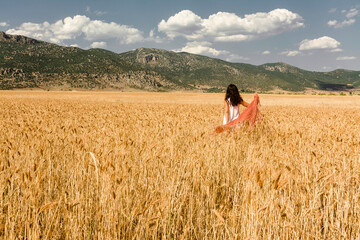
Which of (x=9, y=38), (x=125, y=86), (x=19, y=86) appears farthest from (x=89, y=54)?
(x=9, y=38)

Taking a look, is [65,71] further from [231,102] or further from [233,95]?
[233,95]

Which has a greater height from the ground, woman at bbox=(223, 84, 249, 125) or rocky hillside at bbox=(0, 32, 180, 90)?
rocky hillside at bbox=(0, 32, 180, 90)

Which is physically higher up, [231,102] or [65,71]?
[65,71]

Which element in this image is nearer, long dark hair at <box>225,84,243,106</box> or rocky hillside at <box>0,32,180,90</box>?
long dark hair at <box>225,84,243,106</box>

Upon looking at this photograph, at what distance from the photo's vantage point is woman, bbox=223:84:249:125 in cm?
788

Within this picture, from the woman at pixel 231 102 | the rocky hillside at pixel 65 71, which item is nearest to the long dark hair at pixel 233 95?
the woman at pixel 231 102

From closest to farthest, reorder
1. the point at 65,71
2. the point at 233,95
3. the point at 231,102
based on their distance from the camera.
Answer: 1. the point at 233,95
2. the point at 231,102
3. the point at 65,71

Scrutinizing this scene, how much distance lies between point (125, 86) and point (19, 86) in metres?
55.9

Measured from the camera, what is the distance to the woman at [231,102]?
25.8 ft

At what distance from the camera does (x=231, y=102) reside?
26.4ft

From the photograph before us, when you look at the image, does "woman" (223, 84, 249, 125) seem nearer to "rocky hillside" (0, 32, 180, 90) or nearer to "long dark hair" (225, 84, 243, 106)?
"long dark hair" (225, 84, 243, 106)

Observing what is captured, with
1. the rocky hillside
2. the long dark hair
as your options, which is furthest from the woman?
the rocky hillside

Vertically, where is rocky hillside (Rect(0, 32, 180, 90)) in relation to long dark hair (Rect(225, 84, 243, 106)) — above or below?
above

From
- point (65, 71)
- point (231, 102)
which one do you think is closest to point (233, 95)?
point (231, 102)
